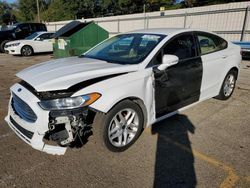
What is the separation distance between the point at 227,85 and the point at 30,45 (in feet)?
37.9

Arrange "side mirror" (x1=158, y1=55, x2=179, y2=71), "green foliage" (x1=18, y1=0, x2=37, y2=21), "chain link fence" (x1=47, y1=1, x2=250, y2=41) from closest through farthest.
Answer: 1. "side mirror" (x1=158, y1=55, x2=179, y2=71)
2. "chain link fence" (x1=47, y1=1, x2=250, y2=41)
3. "green foliage" (x1=18, y1=0, x2=37, y2=21)

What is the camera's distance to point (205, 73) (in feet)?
13.4

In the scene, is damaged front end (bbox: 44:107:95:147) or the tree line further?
the tree line

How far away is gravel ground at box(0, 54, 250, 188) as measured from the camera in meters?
2.54

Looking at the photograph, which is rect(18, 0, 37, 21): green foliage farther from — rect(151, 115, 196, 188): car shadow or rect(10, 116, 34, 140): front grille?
rect(151, 115, 196, 188): car shadow

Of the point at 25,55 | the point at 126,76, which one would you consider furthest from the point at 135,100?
the point at 25,55

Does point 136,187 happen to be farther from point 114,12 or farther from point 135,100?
point 114,12

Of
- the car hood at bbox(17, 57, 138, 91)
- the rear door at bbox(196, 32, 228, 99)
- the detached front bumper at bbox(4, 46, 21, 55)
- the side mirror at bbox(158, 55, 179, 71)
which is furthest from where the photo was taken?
the detached front bumper at bbox(4, 46, 21, 55)

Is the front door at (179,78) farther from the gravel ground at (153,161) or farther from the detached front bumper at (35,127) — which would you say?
the detached front bumper at (35,127)

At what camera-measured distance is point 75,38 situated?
8.38 m

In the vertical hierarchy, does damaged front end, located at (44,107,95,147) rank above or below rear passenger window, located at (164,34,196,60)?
below

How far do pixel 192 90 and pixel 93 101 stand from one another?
6.67 feet

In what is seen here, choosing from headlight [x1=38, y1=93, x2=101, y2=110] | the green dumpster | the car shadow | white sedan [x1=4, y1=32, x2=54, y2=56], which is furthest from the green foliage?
headlight [x1=38, y1=93, x2=101, y2=110]

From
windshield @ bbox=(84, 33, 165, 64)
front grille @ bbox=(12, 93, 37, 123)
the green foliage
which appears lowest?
front grille @ bbox=(12, 93, 37, 123)
